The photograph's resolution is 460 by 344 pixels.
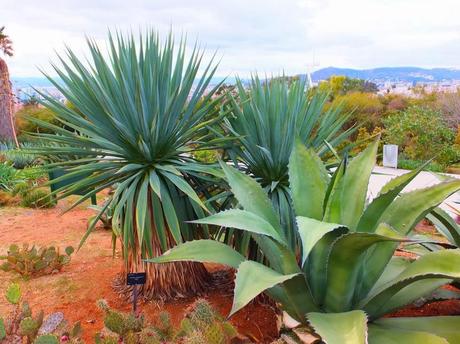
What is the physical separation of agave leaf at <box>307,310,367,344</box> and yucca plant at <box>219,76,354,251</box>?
1.08 m

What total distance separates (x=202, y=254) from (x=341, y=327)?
664 millimetres

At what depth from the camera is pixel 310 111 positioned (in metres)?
3.13

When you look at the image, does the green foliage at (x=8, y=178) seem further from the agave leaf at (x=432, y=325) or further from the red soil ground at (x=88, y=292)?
the agave leaf at (x=432, y=325)

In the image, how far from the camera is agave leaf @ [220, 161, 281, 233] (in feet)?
7.22

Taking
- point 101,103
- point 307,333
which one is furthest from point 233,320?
point 101,103

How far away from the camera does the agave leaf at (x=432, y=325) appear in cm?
188

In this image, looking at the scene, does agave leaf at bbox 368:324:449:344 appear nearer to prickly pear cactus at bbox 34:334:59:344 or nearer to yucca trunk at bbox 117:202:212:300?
prickly pear cactus at bbox 34:334:59:344

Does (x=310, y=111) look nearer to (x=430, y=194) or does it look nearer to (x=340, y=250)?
(x=430, y=194)

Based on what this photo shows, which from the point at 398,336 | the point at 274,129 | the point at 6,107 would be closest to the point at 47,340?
the point at 398,336

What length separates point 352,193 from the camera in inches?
79.1

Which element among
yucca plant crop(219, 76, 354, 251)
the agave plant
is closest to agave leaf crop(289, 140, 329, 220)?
the agave plant

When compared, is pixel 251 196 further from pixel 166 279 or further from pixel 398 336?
pixel 166 279

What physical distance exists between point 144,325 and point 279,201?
1.16 metres

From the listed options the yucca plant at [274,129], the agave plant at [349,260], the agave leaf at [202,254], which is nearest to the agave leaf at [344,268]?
the agave plant at [349,260]
